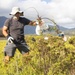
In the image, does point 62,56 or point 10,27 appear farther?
point 10,27

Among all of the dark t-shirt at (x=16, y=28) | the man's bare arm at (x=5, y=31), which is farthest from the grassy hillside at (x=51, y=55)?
the dark t-shirt at (x=16, y=28)

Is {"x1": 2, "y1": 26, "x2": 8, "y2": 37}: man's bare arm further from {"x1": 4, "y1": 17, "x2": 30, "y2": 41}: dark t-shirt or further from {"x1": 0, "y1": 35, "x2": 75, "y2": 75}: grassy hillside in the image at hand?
{"x1": 0, "y1": 35, "x2": 75, "y2": 75}: grassy hillside

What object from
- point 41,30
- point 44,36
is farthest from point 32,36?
point 41,30

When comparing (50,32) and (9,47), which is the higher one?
(50,32)

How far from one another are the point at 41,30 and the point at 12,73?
1.63 metres

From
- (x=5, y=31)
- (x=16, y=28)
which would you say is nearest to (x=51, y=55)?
(x=5, y=31)

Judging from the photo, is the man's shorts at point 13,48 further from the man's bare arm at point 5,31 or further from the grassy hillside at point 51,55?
the grassy hillside at point 51,55

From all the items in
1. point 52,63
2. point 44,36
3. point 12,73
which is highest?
point 44,36

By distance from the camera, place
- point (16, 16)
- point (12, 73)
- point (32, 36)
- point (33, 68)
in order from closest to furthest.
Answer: point (32, 36) < point (33, 68) < point (12, 73) < point (16, 16)

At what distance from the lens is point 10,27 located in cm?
891

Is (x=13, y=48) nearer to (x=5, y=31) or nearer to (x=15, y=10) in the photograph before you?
(x=5, y=31)

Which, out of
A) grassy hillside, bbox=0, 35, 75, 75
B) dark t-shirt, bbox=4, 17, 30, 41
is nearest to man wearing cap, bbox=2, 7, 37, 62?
dark t-shirt, bbox=4, 17, 30, 41

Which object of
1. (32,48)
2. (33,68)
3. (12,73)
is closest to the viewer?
(32,48)

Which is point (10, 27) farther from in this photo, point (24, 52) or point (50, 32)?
point (50, 32)
